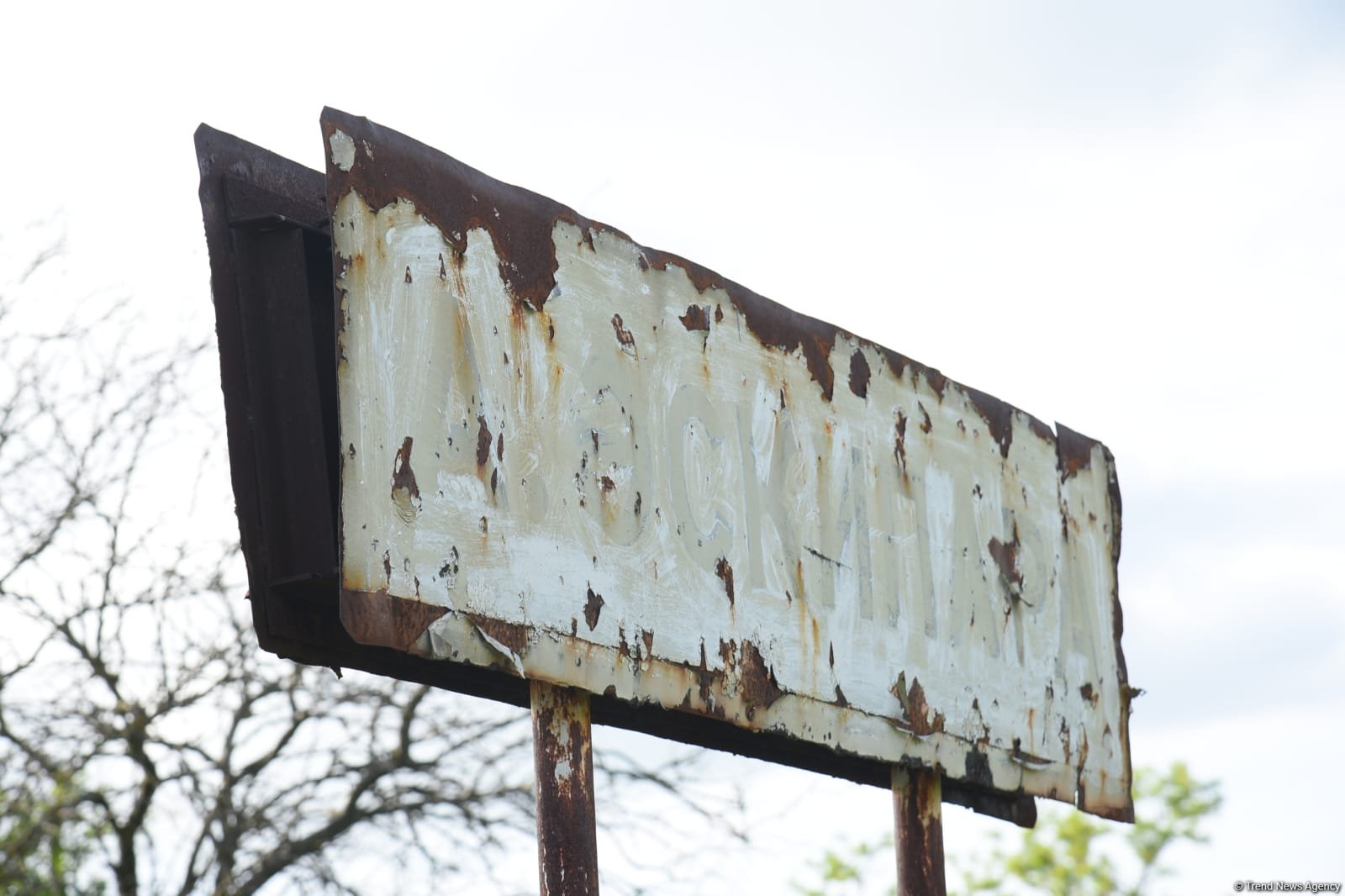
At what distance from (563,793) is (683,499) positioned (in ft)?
2.45

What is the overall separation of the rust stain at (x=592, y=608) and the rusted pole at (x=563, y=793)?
0.47 feet

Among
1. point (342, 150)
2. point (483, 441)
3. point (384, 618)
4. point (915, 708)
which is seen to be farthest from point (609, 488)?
point (915, 708)

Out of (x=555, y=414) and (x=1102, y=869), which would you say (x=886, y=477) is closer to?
(x=555, y=414)

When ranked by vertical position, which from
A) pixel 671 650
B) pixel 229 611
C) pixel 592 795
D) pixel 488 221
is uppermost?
pixel 229 611

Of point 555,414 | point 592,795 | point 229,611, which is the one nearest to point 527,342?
point 555,414

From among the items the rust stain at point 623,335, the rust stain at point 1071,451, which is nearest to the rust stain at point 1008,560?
the rust stain at point 1071,451

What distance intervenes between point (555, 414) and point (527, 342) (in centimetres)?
16

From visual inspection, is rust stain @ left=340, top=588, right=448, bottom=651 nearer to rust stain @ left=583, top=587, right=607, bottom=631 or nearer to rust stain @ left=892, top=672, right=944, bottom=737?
rust stain @ left=583, top=587, right=607, bottom=631

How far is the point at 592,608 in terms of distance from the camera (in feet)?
10.7

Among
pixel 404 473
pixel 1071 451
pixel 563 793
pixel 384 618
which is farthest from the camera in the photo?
pixel 1071 451

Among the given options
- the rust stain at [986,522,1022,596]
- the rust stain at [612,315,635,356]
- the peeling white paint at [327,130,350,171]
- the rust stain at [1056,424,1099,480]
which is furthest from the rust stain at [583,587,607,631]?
the rust stain at [1056,424,1099,480]

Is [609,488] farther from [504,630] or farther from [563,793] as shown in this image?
[563,793]

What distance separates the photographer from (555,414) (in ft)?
10.9

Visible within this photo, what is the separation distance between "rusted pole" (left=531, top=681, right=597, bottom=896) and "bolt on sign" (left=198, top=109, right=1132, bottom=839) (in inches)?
2.8
